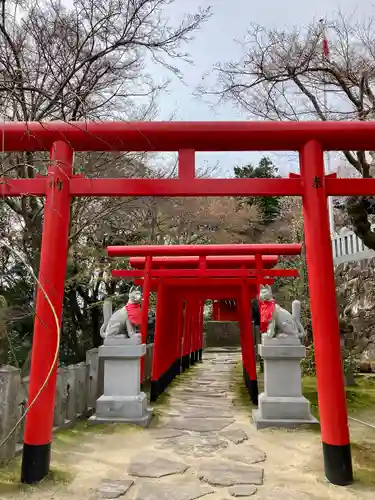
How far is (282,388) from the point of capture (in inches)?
257

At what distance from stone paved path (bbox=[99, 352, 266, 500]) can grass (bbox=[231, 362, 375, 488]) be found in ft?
3.22

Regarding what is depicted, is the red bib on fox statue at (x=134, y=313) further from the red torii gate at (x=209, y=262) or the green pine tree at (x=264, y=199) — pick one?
the green pine tree at (x=264, y=199)

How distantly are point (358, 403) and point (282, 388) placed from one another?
8.74 ft

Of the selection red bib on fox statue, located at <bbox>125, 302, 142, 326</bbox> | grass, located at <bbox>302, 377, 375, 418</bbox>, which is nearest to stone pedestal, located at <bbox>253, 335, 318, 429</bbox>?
grass, located at <bbox>302, 377, 375, 418</bbox>

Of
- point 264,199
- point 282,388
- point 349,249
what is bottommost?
point 282,388

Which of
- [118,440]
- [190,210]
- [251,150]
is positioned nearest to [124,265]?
[190,210]

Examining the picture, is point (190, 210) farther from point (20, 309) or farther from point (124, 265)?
point (20, 309)

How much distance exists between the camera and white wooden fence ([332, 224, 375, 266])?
13.9 meters

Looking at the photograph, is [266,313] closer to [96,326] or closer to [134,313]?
[134,313]

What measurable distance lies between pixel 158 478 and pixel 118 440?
5.18 ft

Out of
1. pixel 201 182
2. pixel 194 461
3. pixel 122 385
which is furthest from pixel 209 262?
pixel 201 182

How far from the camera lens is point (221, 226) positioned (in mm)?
17797

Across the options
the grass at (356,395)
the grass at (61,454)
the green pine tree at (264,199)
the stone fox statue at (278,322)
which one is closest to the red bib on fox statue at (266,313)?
the stone fox statue at (278,322)

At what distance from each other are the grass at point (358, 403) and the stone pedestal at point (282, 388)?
310 millimetres
